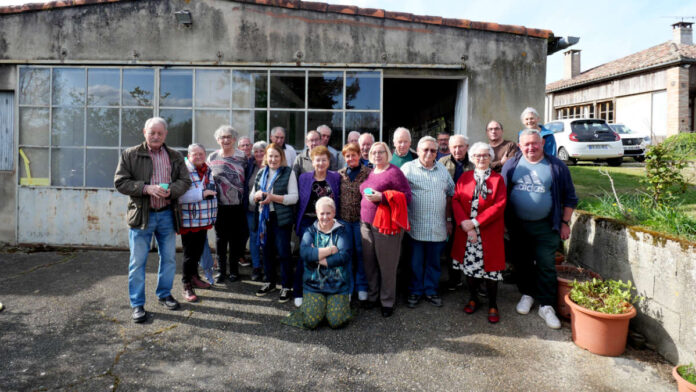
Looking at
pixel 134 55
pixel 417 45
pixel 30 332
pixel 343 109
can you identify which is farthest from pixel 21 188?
pixel 417 45

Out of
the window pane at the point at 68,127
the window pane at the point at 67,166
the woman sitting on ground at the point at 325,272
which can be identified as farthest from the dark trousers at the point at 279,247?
the window pane at the point at 68,127

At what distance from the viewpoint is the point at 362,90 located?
588 cm

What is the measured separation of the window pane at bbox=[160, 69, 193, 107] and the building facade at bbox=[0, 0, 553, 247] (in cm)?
2

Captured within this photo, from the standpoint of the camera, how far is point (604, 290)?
3.31 m

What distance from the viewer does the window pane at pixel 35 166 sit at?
242 inches

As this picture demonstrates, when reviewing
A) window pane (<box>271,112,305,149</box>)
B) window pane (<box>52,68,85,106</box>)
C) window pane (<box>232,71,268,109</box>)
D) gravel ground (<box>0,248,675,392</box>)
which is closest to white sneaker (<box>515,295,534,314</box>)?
gravel ground (<box>0,248,675,392</box>)

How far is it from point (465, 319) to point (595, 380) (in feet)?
3.78

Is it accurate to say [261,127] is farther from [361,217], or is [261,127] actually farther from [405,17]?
[361,217]

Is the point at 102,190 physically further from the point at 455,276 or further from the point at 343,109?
the point at 455,276

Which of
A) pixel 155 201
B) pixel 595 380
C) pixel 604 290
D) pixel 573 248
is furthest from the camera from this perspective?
pixel 573 248

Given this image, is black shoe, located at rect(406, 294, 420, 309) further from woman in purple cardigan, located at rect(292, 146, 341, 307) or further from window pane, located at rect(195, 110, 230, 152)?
window pane, located at rect(195, 110, 230, 152)

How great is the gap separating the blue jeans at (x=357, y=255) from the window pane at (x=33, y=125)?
5.44 metres

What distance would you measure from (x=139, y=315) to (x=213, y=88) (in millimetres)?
3683

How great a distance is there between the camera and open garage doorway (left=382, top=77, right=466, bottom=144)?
6653mm
